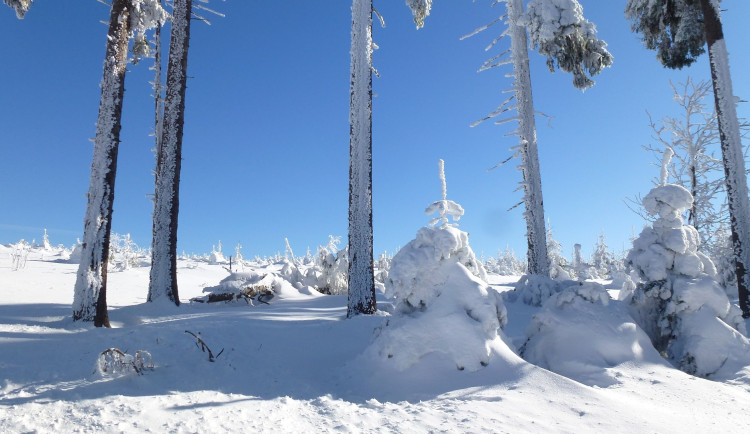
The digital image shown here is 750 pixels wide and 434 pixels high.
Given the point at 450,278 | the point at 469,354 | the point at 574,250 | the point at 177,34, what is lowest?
the point at 469,354

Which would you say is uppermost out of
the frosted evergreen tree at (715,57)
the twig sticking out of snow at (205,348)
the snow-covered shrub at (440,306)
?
the frosted evergreen tree at (715,57)

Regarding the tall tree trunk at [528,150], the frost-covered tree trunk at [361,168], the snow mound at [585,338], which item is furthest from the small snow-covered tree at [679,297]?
the frost-covered tree trunk at [361,168]

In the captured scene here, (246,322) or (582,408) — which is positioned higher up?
(246,322)

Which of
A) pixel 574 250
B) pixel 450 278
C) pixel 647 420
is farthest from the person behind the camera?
pixel 574 250

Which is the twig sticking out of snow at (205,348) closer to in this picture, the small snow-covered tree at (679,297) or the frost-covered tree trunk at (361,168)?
the frost-covered tree trunk at (361,168)

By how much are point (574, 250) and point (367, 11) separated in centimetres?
3776

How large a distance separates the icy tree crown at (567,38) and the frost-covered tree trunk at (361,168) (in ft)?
14.7

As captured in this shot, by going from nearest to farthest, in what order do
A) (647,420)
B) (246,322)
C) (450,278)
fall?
(647,420) → (450,278) → (246,322)

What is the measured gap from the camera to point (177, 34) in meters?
8.82

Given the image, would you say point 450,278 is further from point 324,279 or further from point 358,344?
point 324,279

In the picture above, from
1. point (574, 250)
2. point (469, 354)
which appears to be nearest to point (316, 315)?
point (469, 354)

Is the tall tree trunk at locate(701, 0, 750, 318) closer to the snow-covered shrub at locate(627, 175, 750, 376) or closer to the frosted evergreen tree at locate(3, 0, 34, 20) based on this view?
the snow-covered shrub at locate(627, 175, 750, 376)

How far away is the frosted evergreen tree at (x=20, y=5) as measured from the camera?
25.6 feet

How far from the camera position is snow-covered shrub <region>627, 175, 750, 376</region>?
513 cm
